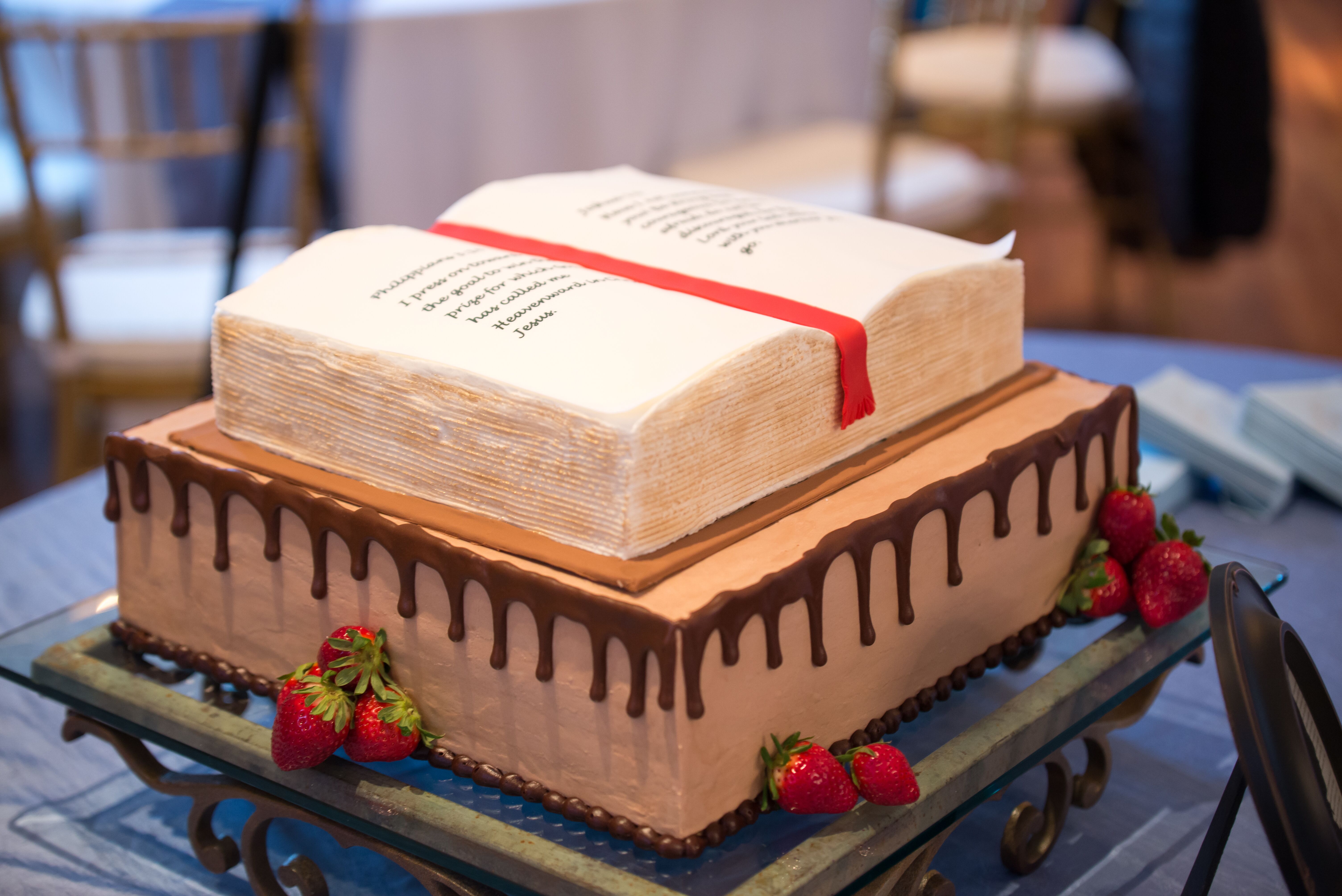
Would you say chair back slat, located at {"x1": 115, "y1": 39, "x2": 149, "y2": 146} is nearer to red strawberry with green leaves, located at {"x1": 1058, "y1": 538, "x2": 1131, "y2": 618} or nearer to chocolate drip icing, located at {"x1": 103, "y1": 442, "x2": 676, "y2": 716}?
chocolate drip icing, located at {"x1": 103, "y1": 442, "x2": 676, "y2": 716}

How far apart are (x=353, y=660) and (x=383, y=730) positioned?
48 mm

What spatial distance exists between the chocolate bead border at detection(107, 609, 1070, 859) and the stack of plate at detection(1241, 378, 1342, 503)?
0.54 metres

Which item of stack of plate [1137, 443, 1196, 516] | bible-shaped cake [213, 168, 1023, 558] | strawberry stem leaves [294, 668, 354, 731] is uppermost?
bible-shaped cake [213, 168, 1023, 558]

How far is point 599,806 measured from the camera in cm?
75

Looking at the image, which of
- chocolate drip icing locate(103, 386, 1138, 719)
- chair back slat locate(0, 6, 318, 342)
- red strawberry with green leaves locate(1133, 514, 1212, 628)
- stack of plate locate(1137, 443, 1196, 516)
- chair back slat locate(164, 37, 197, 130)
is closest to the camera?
chocolate drip icing locate(103, 386, 1138, 719)

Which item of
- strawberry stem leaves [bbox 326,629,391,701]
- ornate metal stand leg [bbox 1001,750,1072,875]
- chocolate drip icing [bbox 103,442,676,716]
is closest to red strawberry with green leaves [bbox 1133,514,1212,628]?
ornate metal stand leg [bbox 1001,750,1072,875]

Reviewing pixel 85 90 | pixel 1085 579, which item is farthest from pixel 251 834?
pixel 85 90

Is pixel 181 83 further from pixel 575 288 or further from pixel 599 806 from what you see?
pixel 599 806

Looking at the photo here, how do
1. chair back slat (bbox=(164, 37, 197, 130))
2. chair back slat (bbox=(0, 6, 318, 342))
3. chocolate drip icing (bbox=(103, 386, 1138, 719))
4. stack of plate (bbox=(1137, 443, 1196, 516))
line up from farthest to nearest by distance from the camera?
chair back slat (bbox=(164, 37, 197, 130)) < chair back slat (bbox=(0, 6, 318, 342)) < stack of plate (bbox=(1137, 443, 1196, 516)) < chocolate drip icing (bbox=(103, 386, 1138, 719))

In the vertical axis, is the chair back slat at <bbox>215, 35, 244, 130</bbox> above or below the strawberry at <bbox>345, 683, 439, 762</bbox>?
above

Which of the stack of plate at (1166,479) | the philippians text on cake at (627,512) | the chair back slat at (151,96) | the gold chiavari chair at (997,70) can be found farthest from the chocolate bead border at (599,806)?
the gold chiavari chair at (997,70)

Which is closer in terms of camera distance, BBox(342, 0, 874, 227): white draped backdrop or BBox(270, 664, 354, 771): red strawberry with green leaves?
BBox(270, 664, 354, 771): red strawberry with green leaves

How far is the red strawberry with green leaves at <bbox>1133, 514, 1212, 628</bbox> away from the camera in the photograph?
36.5 inches

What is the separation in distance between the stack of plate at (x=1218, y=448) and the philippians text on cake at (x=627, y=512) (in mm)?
395
